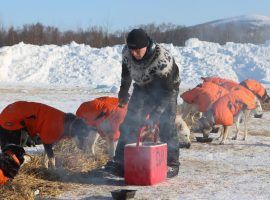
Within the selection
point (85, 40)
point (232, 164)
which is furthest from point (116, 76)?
point (232, 164)

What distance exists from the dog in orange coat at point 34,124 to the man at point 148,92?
0.69 meters

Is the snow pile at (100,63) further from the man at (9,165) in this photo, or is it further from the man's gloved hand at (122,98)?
the man at (9,165)

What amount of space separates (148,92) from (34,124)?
53.8 inches

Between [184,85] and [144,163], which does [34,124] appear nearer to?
[144,163]

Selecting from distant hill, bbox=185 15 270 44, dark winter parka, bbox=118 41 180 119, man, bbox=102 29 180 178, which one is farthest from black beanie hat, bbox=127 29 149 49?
distant hill, bbox=185 15 270 44

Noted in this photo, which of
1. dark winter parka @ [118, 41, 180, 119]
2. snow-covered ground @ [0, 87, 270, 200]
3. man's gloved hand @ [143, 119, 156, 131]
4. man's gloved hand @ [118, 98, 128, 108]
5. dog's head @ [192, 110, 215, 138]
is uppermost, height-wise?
dark winter parka @ [118, 41, 180, 119]

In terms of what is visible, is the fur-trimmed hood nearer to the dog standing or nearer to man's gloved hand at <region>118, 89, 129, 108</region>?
man's gloved hand at <region>118, 89, 129, 108</region>

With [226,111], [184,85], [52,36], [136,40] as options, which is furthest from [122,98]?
[52,36]

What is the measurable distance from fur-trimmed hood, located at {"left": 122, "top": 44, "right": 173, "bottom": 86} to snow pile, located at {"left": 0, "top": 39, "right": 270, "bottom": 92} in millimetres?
18732

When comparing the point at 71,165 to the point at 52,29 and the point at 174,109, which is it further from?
the point at 52,29

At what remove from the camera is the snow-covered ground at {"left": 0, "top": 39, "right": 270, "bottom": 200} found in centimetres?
591

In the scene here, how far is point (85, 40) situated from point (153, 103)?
2748 centimetres

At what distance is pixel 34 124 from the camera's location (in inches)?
253

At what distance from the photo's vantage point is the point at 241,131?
421 inches
